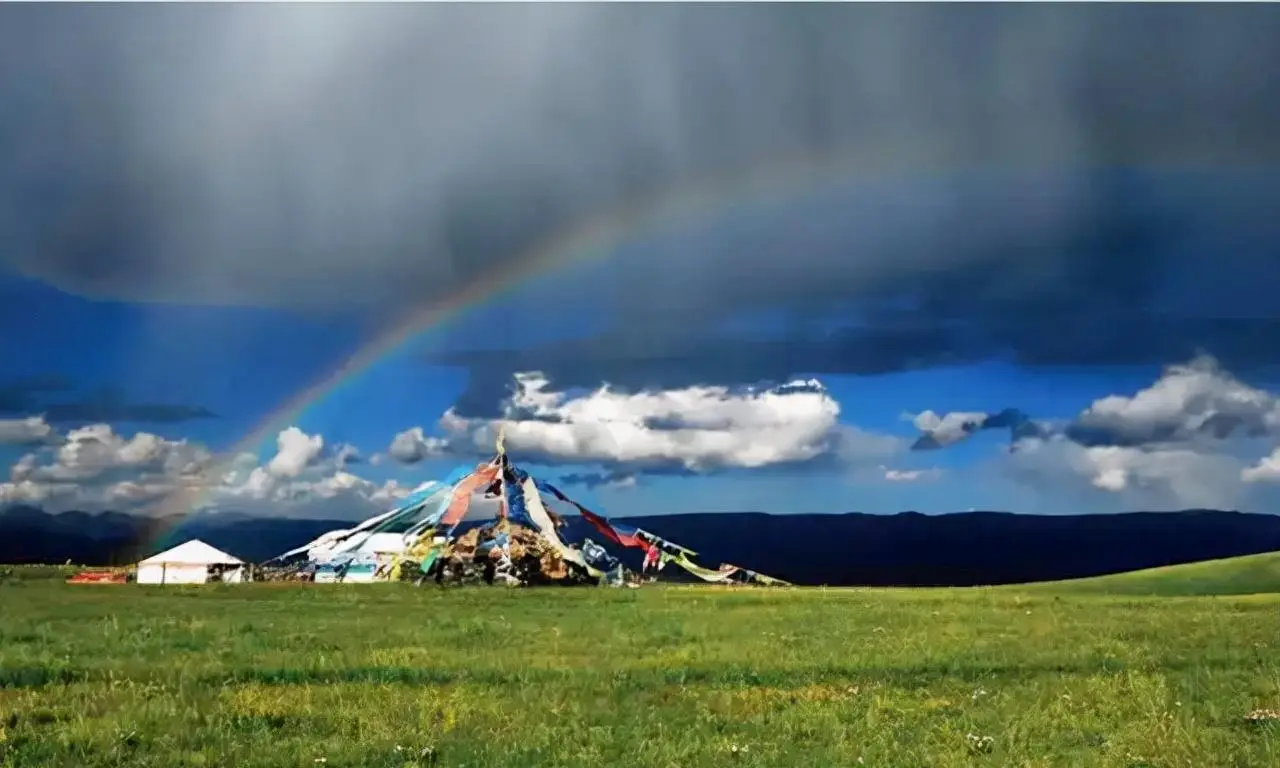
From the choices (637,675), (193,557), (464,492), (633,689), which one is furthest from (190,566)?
(633,689)

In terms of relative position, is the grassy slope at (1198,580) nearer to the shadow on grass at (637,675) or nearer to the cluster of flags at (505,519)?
the cluster of flags at (505,519)

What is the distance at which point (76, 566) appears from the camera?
2117 inches

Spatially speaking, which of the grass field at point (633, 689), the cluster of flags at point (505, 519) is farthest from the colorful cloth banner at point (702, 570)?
the grass field at point (633, 689)

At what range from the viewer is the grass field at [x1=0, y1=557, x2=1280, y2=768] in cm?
1027

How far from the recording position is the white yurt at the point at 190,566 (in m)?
52.7

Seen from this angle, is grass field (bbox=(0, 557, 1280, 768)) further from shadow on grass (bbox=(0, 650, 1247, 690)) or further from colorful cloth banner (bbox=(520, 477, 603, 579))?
colorful cloth banner (bbox=(520, 477, 603, 579))

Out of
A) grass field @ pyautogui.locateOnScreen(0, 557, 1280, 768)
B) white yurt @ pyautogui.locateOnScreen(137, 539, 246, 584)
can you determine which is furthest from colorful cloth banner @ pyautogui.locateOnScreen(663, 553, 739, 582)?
grass field @ pyautogui.locateOnScreen(0, 557, 1280, 768)

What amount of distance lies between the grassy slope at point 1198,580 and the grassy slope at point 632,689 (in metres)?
23.1

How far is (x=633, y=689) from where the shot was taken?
1434cm

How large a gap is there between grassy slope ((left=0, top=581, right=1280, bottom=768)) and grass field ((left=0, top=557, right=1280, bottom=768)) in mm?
49

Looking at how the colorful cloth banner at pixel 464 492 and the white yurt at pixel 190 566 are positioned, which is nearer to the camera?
the white yurt at pixel 190 566

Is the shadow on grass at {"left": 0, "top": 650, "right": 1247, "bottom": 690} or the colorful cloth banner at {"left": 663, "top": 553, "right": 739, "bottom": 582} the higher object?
the colorful cloth banner at {"left": 663, "top": 553, "right": 739, "bottom": 582}

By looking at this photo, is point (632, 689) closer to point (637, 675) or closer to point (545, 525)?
point (637, 675)

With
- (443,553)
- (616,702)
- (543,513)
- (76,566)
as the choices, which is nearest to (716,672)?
(616,702)
